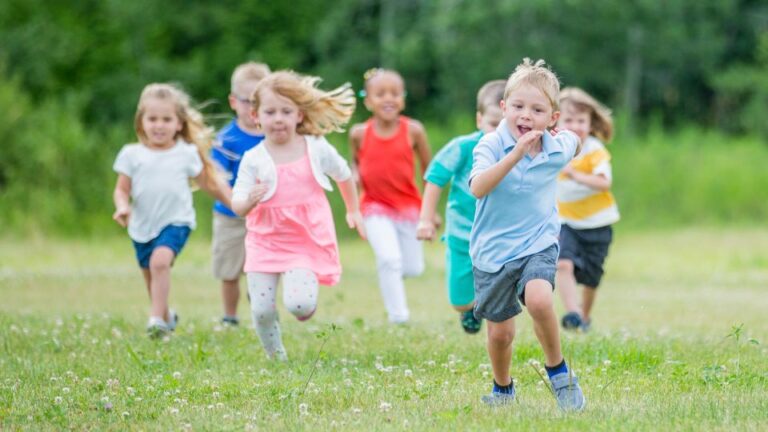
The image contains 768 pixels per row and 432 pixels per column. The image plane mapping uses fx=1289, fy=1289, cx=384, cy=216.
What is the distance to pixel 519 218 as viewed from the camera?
6801 mm

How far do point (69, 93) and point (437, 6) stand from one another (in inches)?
445

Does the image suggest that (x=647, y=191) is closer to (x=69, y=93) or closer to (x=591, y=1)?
(x=591, y=1)

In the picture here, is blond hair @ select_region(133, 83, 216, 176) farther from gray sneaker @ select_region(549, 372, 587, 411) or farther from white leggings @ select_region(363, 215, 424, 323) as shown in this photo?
gray sneaker @ select_region(549, 372, 587, 411)

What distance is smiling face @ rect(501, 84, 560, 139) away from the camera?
675cm

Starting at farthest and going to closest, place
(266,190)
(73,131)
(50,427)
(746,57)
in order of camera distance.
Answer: (746,57) < (73,131) < (266,190) < (50,427)

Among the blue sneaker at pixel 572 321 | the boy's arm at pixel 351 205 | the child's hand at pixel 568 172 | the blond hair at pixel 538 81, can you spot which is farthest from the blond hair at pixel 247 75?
the blond hair at pixel 538 81

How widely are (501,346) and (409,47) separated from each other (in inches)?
1262

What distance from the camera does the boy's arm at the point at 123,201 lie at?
10258mm

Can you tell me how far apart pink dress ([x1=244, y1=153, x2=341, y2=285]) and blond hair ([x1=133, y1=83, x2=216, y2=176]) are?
7.00 feet

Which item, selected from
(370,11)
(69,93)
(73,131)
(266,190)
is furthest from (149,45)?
(266,190)

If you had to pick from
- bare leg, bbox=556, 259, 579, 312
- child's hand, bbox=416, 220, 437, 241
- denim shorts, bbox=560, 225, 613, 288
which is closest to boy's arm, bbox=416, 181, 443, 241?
child's hand, bbox=416, 220, 437, 241

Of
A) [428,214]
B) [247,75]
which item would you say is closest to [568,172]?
[428,214]

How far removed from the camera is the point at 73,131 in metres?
28.2

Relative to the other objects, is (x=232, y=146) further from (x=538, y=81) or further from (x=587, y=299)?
(x=538, y=81)
